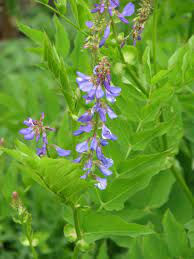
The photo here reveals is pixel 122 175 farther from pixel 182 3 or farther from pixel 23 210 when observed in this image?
pixel 182 3

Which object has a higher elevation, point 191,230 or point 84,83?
point 84,83

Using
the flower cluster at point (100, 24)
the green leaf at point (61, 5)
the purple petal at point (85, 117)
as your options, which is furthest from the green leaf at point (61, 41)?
the purple petal at point (85, 117)

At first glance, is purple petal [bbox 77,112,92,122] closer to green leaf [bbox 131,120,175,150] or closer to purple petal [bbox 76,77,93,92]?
purple petal [bbox 76,77,93,92]

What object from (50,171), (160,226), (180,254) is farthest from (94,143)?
(160,226)

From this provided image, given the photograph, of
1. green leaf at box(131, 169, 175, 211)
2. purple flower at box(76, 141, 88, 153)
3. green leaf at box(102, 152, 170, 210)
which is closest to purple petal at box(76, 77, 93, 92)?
purple flower at box(76, 141, 88, 153)

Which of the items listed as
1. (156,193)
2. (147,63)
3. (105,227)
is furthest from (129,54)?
(156,193)

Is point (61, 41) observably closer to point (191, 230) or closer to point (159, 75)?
point (159, 75)

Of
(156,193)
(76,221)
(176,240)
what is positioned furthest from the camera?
(156,193)
